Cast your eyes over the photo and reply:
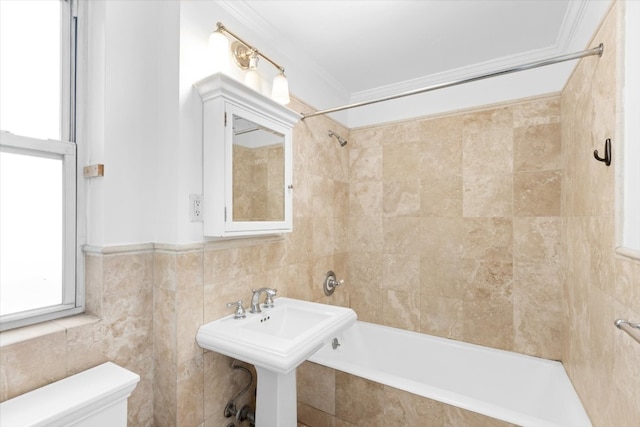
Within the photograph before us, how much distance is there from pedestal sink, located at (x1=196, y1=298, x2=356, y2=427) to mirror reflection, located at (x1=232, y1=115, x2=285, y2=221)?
517 mm

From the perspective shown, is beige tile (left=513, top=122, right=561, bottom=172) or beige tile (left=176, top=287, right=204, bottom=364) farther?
beige tile (left=513, top=122, right=561, bottom=172)

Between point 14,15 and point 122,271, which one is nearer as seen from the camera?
point 14,15

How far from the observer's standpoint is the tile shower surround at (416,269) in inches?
46.9

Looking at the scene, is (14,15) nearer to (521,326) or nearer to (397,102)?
(397,102)

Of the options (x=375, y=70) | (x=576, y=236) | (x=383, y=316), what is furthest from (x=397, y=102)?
(x=383, y=316)

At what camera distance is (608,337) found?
117 centimetres

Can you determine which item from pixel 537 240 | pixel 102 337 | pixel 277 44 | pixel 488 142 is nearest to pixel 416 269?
pixel 537 240

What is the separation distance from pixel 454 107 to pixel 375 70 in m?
0.67

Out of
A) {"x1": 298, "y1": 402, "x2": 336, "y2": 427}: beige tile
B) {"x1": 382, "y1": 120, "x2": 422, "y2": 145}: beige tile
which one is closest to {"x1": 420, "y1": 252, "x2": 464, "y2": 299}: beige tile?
{"x1": 382, "y1": 120, "x2": 422, "y2": 145}: beige tile

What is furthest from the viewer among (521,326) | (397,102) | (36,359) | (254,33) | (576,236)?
(397,102)

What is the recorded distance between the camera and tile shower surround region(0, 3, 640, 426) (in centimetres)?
119

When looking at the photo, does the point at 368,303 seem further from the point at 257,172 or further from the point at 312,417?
the point at 257,172

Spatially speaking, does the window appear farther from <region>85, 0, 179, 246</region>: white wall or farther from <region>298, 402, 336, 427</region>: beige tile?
<region>298, 402, 336, 427</region>: beige tile

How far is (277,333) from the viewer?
156 centimetres
